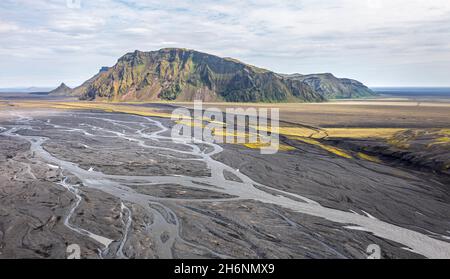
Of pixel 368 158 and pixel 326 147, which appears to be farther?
pixel 326 147

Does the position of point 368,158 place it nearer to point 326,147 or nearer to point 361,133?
point 326,147

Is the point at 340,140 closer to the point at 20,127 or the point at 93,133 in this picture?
the point at 93,133

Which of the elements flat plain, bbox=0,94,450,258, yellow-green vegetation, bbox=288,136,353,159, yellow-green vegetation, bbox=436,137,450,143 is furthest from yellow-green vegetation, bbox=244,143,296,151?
yellow-green vegetation, bbox=436,137,450,143

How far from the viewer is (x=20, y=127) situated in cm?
7625

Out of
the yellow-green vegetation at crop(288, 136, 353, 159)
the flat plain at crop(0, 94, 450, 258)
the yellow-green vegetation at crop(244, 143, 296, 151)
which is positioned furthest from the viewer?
the yellow-green vegetation at crop(244, 143, 296, 151)

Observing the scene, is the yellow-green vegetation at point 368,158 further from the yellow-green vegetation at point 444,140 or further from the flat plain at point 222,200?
the yellow-green vegetation at point 444,140

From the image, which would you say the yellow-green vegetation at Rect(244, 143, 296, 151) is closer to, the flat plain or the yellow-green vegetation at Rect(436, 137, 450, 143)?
the flat plain

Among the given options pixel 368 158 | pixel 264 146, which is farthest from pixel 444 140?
pixel 264 146

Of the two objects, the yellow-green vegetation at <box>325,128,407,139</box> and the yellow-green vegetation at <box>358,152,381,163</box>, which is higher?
the yellow-green vegetation at <box>325,128,407,139</box>

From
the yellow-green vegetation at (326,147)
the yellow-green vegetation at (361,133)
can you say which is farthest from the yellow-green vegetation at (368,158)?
the yellow-green vegetation at (361,133)
